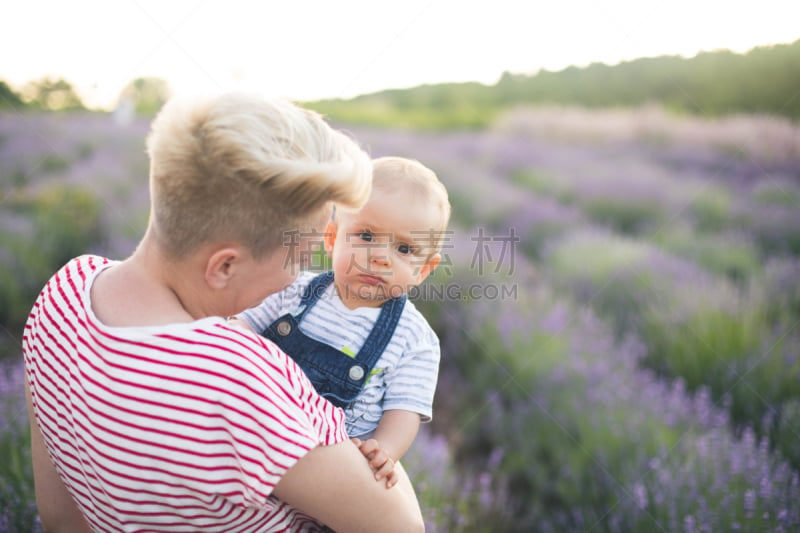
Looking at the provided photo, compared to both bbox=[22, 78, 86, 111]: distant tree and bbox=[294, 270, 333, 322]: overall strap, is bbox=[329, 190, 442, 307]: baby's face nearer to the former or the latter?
bbox=[294, 270, 333, 322]: overall strap

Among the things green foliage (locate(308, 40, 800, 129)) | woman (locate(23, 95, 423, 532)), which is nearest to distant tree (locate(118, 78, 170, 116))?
green foliage (locate(308, 40, 800, 129))

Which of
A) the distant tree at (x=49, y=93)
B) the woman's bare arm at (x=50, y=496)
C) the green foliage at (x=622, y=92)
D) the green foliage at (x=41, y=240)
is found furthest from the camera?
the distant tree at (x=49, y=93)

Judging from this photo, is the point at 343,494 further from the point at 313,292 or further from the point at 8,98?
the point at 8,98

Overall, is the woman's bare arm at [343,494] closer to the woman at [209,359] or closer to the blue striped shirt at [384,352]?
the woman at [209,359]

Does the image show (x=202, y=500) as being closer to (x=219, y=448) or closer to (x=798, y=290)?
(x=219, y=448)

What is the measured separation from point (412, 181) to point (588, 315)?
98.4 inches

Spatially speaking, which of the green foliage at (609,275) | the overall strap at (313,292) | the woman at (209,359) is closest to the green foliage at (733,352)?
the green foliage at (609,275)

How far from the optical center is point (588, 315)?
158 inches

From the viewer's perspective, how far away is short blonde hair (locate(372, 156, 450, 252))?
1946mm

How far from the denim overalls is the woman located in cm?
48

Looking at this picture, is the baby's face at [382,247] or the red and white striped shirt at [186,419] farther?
the baby's face at [382,247]

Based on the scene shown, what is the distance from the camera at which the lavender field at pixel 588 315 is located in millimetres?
2664

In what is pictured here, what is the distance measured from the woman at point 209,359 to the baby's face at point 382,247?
62 centimetres

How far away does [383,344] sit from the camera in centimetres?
180
